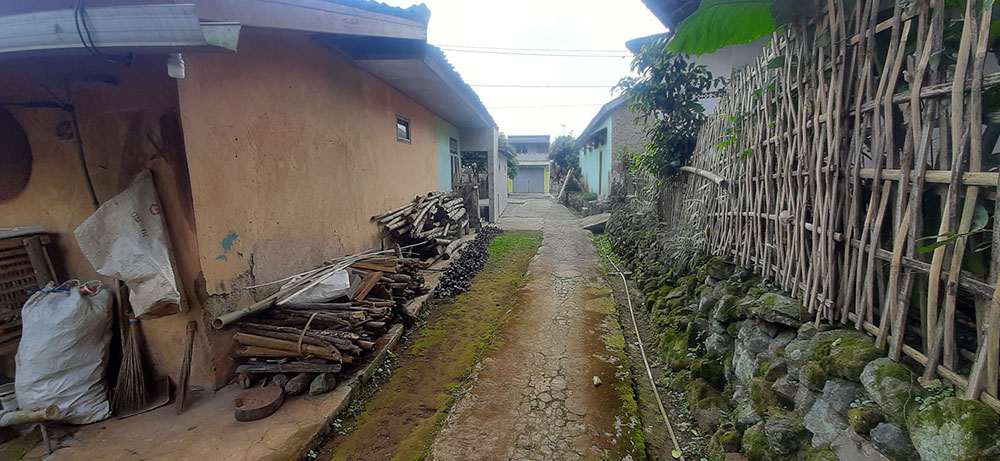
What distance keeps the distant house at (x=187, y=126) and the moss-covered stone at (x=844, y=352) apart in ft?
13.4

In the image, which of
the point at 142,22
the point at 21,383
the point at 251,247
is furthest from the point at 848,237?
the point at 21,383

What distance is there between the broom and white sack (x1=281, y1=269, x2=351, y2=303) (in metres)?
1.24

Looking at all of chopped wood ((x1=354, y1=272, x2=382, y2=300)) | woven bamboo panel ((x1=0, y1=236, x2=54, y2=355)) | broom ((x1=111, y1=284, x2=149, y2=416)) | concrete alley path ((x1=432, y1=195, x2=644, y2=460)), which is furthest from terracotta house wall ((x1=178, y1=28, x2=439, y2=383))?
concrete alley path ((x1=432, y1=195, x2=644, y2=460))

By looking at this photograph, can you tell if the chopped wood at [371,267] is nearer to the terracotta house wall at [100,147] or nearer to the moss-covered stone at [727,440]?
the terracotta house wall at [100,147]

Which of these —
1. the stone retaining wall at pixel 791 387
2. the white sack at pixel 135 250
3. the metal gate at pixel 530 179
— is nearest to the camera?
the stone retaining wall at pixel 791 387

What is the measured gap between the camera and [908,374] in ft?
6.03

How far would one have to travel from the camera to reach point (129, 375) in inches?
132

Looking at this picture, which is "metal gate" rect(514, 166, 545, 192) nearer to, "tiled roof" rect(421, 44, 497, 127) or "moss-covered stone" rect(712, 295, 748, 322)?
"tiled roof" rect(421, 44, 497, 127)

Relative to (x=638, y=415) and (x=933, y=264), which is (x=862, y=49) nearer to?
(x=933, y=264)

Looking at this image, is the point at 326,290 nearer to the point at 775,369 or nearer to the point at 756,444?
the point at 756,444

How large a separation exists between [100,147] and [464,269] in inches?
211

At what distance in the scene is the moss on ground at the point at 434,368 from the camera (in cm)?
316

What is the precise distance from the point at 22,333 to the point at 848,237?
6.04 m

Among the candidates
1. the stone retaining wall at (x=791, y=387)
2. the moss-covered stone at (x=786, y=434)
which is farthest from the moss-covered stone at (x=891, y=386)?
the moss-covered stone at (x=786, y=434)
